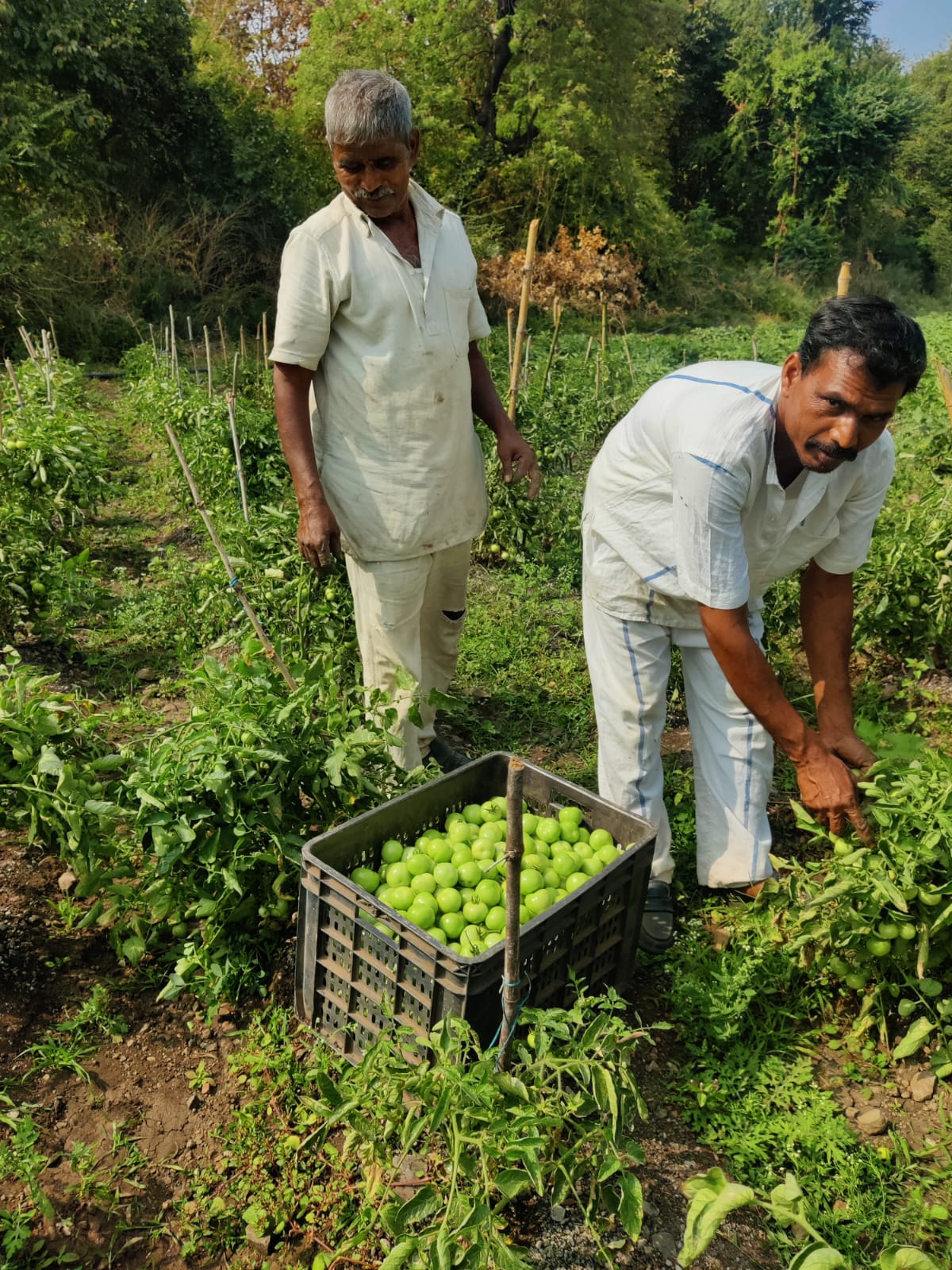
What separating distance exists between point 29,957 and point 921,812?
2239mm

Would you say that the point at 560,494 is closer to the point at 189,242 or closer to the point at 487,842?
the point at 487,842

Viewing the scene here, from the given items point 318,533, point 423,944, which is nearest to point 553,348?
point 318,533

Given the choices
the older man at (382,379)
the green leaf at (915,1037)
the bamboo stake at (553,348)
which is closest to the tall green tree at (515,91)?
the bamboo stake at (553,348)

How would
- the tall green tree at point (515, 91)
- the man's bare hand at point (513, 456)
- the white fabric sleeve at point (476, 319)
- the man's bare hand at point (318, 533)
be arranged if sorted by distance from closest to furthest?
1. the man's bare hand at point (318, 533)
2. the white fabric sleeve at point (476, 319)
3. the man's bare hand at point (513, 456)
4. the tall green tree at point (515, 91)

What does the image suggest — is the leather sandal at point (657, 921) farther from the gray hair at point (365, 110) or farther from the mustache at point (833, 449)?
the gray hair at point (365, 110)

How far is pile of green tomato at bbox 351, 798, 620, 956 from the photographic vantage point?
1953mm

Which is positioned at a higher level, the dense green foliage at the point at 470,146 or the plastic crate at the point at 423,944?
the dense green foliage at the point at 470,146

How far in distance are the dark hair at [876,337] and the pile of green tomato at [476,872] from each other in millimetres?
1240

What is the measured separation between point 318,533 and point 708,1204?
1.85 metres

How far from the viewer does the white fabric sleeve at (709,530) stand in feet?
6.69

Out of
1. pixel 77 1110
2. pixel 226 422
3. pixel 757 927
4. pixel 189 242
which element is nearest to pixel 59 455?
pixel 226 422

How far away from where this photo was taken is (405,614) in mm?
2818

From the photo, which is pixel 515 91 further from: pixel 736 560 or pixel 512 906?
pixel 512 906

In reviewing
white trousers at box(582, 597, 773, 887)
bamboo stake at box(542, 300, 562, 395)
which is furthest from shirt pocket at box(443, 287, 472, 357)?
bamboo stake at box(542, 300, 562, 395)
